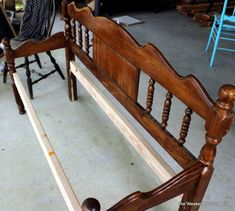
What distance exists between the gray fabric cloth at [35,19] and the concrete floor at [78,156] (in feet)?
1.61

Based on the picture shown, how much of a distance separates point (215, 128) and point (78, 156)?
118 centimetres

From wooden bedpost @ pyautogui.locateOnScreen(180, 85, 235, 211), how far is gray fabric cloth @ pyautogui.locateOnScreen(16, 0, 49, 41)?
1.93 meters

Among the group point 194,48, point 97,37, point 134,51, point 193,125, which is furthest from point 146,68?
point 194,48

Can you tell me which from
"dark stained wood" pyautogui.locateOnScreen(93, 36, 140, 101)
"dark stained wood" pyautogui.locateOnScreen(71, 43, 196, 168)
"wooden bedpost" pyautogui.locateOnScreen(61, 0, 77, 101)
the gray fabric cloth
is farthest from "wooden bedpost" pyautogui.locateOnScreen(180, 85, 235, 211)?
the gray fabric cloth

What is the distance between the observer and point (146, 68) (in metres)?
1.16

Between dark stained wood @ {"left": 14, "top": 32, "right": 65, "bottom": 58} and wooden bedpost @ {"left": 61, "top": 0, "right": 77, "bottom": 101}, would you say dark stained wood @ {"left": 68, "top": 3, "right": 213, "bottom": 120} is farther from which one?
dark stained wood @ {"left": 14, "top": 32, "right": 65, "bottom": 58}

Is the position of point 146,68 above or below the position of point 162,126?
above

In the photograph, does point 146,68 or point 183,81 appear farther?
point 146,68

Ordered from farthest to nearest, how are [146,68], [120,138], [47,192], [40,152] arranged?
[120,138] < [40,152] < [47,192] < [146,68]

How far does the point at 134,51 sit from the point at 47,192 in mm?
1006

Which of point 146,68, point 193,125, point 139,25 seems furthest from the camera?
point 139,25

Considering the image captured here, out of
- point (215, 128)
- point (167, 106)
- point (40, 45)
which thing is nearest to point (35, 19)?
point (40, 45)

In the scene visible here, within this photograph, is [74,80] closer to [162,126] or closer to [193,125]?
[193,125]

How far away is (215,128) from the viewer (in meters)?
0.82
